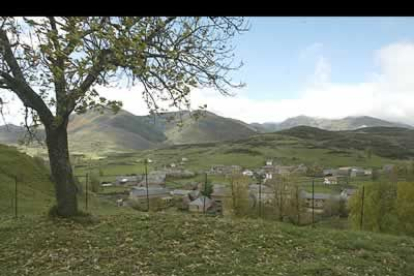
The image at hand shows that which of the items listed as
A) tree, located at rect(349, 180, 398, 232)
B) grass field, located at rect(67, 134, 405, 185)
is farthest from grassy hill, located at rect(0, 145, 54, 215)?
grass field, located at rect(67, 134, 405, 185)

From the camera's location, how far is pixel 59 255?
9969 mm

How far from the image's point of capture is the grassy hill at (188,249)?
29.7ft

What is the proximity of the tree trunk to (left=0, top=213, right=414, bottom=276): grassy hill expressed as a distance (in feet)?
2.02

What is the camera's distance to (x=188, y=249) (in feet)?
33.5

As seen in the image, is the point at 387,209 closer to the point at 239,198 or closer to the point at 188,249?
the point at 239,198

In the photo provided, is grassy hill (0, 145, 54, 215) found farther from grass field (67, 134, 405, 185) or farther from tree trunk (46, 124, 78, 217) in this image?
grass field (67, 134, 405, 185)

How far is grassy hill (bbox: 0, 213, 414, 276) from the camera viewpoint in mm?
9055

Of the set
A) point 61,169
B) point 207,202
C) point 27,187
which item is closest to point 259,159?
point 207,202

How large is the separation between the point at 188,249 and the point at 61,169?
16.3ft

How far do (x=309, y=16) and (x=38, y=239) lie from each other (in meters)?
10.6

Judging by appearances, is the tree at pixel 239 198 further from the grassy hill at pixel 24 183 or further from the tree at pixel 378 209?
the grassy hill at pixel 24 183

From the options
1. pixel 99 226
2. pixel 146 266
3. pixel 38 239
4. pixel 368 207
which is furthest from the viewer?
pixel 368 207
